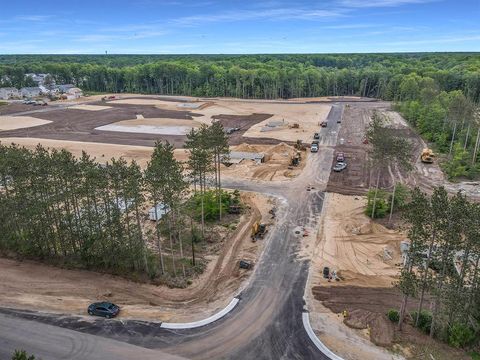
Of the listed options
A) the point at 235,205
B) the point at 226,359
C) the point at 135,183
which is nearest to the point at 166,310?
the point at 226,359

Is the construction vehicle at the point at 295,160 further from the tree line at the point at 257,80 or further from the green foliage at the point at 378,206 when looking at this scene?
the tree line at the point at 257,80

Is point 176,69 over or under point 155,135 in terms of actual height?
over

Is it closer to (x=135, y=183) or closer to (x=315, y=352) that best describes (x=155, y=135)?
(x=135, y=183)

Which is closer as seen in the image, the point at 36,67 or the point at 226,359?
the point at 226,359

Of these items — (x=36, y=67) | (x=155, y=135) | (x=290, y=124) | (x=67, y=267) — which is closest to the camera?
(x=67, y=267)

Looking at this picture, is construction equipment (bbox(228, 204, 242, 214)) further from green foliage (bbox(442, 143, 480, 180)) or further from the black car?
green foliage (bbox(442, 143, 480, 180))

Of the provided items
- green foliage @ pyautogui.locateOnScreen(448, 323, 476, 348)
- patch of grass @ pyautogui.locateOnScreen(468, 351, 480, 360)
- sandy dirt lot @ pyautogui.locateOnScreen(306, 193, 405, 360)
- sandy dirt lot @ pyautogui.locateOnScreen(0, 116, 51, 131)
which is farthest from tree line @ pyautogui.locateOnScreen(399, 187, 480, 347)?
sandy dirt lot @ pyautogui.locateOnScreen(0, 116, 51, 131)

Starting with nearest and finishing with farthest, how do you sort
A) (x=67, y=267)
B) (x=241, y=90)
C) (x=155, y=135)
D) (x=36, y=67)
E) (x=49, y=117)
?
(x=67, y=267) → (x=155, y=135) → (x=49, y=117) → (x=241, y=90) → (x=36, y=67)
